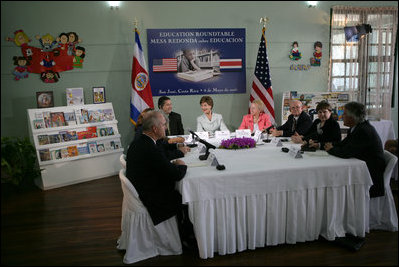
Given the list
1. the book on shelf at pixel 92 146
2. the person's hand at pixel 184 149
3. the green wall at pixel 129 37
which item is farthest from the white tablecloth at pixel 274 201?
the green wall at pixel 129 37

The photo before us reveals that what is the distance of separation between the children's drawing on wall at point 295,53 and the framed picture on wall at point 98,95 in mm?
3716

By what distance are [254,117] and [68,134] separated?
9.83 ft

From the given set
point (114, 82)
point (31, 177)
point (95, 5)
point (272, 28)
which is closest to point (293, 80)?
point (272, 28)

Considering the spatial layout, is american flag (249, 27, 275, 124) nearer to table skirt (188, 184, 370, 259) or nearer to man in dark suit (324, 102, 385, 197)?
man in dark suit (324, 102, 385, 197)

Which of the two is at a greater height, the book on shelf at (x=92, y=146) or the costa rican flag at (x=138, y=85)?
the costa rican flag at (x=138, y=85)

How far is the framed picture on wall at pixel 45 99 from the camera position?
17.6 feet

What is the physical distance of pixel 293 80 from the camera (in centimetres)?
633

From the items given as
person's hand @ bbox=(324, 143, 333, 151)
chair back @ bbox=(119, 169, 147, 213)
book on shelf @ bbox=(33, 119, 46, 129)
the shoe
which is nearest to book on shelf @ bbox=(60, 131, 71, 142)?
book on shelf @ bbox=(33, 119, 46, 129)

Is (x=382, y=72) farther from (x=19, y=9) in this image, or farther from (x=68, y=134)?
(x=19, y=9)

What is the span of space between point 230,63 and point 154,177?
3997mm

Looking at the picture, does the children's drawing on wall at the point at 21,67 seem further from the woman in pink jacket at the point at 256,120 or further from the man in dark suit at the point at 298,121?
the man in dark suit at the point at 298,121

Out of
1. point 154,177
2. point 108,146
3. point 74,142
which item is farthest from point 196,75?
point 154,177

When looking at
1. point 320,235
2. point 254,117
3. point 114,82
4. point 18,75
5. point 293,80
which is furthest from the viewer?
point 293,80

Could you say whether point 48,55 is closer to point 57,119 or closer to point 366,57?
point 57,119
